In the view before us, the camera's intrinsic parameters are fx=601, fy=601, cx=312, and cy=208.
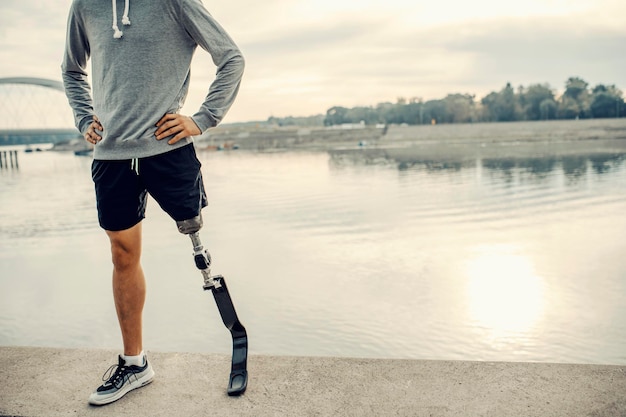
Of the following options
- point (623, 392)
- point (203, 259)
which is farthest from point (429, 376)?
point (203, 259)

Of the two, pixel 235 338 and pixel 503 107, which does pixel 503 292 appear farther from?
pixel 503 107

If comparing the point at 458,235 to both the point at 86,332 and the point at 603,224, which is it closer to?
the point at 603,224

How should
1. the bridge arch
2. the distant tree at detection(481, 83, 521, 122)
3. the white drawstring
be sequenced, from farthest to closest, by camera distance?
the distant tree at detection(481, 83, 521, 122) → the bridge arch → the white drawstring

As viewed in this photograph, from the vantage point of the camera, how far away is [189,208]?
266 centimetres

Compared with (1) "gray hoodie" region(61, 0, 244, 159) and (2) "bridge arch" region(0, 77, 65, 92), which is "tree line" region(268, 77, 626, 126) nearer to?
(2) "bridge arch" region(0, 77, 65, 92)

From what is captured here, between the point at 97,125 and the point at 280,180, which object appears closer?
the point at 97,125

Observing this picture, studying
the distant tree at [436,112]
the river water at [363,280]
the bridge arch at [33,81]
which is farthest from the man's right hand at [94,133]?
the distant tree at [436,112]

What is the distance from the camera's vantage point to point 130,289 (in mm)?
2836

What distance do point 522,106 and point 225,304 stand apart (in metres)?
107

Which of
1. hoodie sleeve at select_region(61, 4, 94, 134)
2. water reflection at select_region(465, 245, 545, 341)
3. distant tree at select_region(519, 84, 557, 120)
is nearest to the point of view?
hoodie sleeve at select_region(61, 4, 94, 134)

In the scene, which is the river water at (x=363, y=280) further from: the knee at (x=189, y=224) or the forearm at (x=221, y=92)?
the forearm at (x=221, y=92)

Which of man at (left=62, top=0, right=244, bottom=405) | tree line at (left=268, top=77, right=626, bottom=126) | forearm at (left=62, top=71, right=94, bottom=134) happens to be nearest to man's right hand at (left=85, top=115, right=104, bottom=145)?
man at (left=62, top=0, right=244, bottom=405)

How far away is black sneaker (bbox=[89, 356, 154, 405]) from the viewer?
2.59 m

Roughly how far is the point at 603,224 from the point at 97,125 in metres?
12.6
